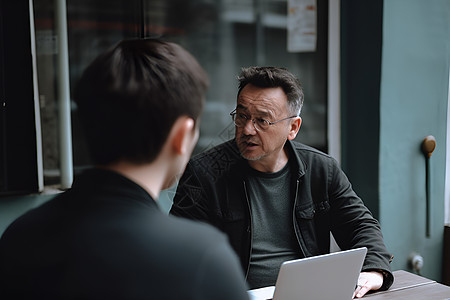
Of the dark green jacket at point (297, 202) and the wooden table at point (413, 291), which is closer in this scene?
the wooden table at point (413, 291)

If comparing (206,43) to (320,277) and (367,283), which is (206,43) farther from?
(320,277)

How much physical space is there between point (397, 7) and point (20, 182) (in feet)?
7.70

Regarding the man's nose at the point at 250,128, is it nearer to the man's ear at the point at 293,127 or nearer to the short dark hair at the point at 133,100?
the man's ear at the point at 293,127

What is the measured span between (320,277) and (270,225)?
0.61m

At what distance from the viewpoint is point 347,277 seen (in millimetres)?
1356

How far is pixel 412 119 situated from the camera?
3.07m

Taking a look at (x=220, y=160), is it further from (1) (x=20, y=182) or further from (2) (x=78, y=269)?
(2) (x=78, y=269)

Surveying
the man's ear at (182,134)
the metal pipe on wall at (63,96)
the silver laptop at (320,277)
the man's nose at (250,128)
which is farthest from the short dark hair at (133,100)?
the metal pipe on wall at (63,96)

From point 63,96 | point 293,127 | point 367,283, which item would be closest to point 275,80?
point 293,127

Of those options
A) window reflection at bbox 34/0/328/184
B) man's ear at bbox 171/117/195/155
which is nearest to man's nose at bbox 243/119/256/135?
window reflection at bbox 34/0/328/184

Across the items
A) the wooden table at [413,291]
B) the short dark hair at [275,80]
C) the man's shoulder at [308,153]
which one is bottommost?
the wooden table at [413,291]

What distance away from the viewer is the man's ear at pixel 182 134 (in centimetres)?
72

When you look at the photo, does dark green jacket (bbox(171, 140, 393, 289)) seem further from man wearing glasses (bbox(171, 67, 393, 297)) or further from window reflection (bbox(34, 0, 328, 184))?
window reflection (bbox(34, 0, 328, 184))

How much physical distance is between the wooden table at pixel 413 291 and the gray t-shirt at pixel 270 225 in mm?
377
